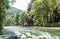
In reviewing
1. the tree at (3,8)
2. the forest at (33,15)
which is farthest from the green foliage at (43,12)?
the tree at (3,8)

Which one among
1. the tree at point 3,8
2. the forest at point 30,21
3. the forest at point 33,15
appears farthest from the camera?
the tree at point 3,8

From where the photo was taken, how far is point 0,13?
216 inches

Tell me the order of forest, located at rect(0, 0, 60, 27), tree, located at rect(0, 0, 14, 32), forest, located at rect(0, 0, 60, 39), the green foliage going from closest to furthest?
1. forest, located at rect(0, 0, 60, 39)
2. forest, located at rect(0, 0, 60, 27)
3. tree, located at rect(0, 0, 14, 32)
4. the green foliage

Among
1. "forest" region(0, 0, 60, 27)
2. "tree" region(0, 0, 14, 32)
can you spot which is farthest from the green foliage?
"tree" region(0, 0, 14, 32)

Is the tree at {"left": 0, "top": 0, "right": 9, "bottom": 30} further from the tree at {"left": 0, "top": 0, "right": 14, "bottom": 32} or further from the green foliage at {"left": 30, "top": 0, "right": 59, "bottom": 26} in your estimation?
the green foliage at {"left": 30, "top": 0, "right": 59, "bottom": 26}

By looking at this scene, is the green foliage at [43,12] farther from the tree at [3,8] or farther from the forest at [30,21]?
the tree at [3,8]

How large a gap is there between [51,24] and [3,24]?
1.77 metres

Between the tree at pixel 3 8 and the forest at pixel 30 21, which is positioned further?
the tree at pixel 3 8

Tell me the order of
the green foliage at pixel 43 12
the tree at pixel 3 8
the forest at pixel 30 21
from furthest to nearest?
the green foliage at pixel 43 12
the tree at pixel 3 8
the forest at pixel 30 21

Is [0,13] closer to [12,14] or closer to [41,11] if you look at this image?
[12,14]

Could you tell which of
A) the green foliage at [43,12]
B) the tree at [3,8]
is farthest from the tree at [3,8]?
the green foliage at [43,12]

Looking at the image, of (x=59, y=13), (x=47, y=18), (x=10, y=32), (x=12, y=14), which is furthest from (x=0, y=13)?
(x=59, y=13)

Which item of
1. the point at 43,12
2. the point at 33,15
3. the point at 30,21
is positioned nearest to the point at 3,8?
the point at 30,21

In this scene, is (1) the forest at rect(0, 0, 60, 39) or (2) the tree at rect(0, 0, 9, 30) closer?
(1) the forest at rect(0, 0, 60, 39)
